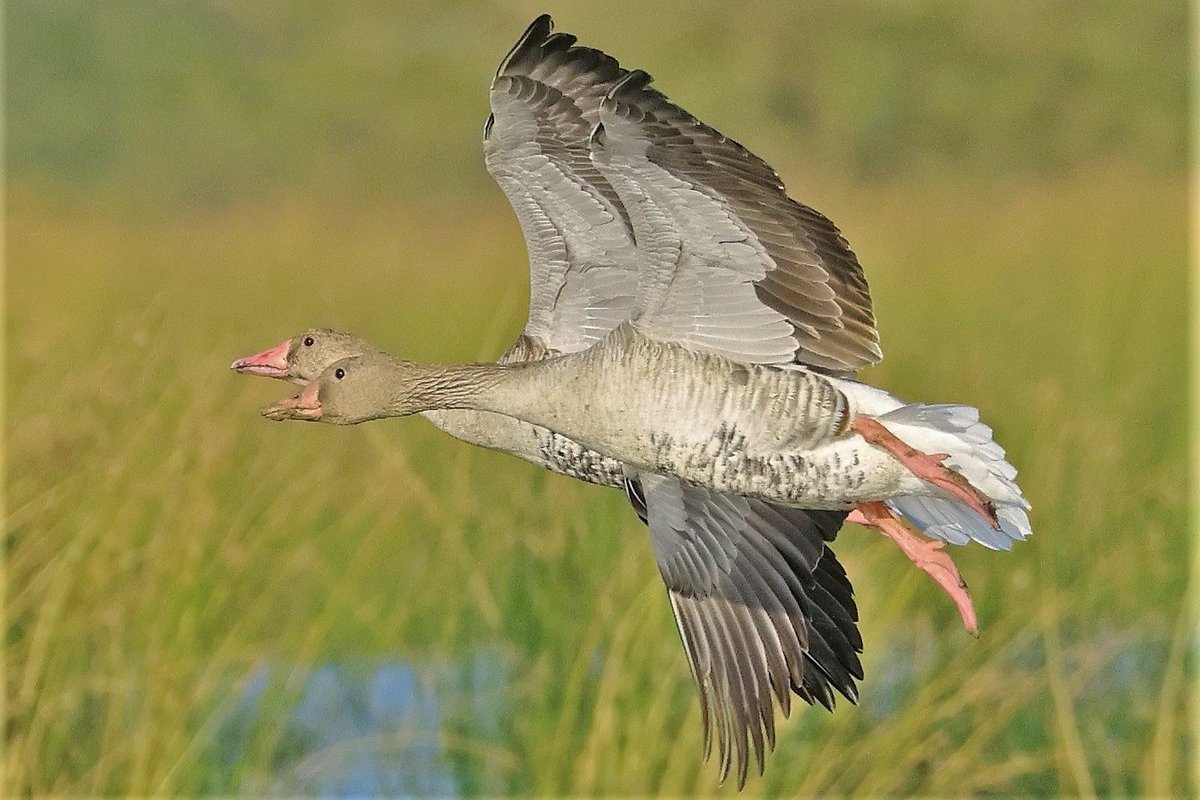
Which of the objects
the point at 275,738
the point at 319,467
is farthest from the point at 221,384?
the point at 275,738

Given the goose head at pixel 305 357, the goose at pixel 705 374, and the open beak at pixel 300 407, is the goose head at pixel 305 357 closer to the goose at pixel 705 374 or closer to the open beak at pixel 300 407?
Result: the goose at pixel 705 374

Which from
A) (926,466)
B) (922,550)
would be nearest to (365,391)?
(926,466)

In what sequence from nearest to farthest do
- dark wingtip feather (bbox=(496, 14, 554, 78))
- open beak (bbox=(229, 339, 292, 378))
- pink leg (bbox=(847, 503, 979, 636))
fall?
1. dark wingtip feather (bbox=(496, 14, 554, 78))
2. pink leg (bbox=(847, 503, 979, 636))
3. open beak (bbox=(229, 339, 292, 378))

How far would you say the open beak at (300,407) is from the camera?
18.0 feet

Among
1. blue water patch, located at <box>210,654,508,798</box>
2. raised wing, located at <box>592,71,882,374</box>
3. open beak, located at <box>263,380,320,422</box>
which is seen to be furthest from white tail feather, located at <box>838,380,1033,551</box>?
blue water patch, located at <box>210,654,508,798</box>

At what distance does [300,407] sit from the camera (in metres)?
5.59

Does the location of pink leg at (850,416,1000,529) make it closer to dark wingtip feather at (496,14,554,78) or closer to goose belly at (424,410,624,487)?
goose belly at (424,410,624,487)

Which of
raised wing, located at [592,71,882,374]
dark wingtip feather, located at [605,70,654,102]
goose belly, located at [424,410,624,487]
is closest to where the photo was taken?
dark wingtip feather, located at [605,70,654,102]

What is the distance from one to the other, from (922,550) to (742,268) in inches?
45.0

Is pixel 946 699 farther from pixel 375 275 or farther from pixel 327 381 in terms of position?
pixel 375 275

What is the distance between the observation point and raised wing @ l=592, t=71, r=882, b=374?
5281mm

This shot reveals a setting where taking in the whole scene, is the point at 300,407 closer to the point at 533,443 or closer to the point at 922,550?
the point at 533,443

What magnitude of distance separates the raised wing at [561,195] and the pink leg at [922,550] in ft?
3.35

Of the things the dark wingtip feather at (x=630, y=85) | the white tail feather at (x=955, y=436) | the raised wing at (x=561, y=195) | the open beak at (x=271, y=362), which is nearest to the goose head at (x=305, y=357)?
the open beak at (x=271, y=362)
